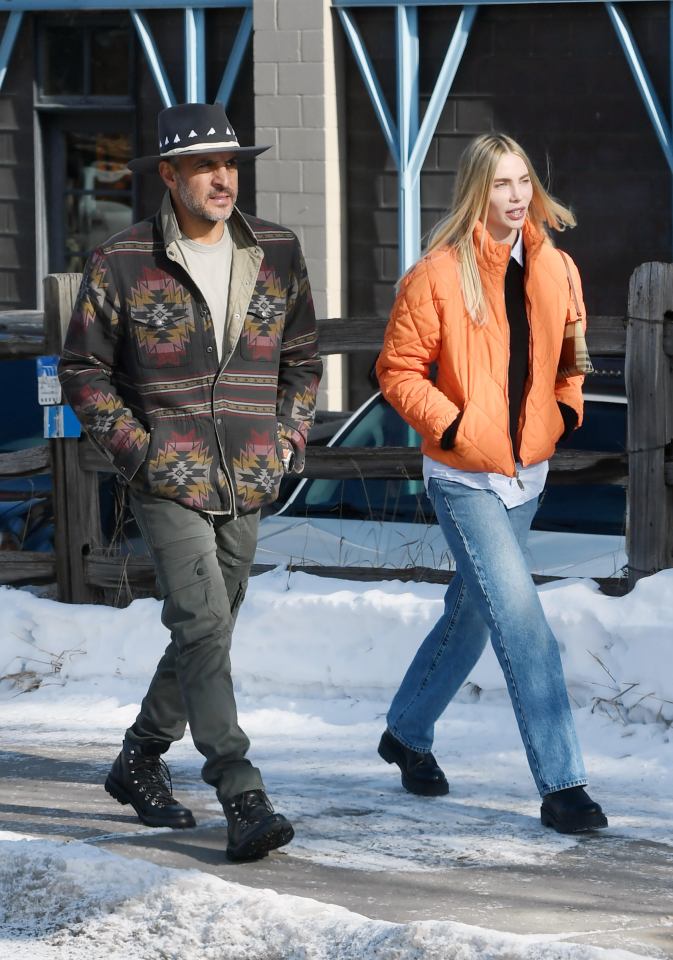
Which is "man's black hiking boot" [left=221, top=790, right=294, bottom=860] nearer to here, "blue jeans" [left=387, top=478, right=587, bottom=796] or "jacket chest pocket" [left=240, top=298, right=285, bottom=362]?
"blue jeans" [left=387, top=478, right=587, bottom=796]

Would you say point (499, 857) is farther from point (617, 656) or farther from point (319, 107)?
point (319, 107)

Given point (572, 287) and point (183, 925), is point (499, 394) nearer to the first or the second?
point (572, 287)

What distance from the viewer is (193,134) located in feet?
14.5

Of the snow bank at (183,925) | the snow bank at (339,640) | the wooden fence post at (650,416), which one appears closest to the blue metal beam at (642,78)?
the wooden fence post at (650,416)

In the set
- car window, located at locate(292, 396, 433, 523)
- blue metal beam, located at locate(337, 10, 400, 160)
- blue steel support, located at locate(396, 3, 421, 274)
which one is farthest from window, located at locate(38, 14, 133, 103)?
car window, located at locate(292, 396, 433, 523)

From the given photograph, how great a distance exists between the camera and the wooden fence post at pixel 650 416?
596 centimetres

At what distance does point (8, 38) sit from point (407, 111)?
352 cm

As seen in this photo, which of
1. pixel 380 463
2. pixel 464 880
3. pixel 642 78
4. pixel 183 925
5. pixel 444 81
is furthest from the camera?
pixel 444 81

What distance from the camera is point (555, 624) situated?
5.74 metres

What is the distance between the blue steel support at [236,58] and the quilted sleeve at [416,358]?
27.0 ft

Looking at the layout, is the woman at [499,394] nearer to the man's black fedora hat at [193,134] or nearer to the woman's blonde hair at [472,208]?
the woman's blonde hair at [472,208]

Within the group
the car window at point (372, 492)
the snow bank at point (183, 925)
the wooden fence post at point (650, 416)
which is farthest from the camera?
the car window at point (372, 492)

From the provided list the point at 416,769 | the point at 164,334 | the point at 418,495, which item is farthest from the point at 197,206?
the point at 418,495

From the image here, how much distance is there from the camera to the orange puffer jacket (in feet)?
14.7
